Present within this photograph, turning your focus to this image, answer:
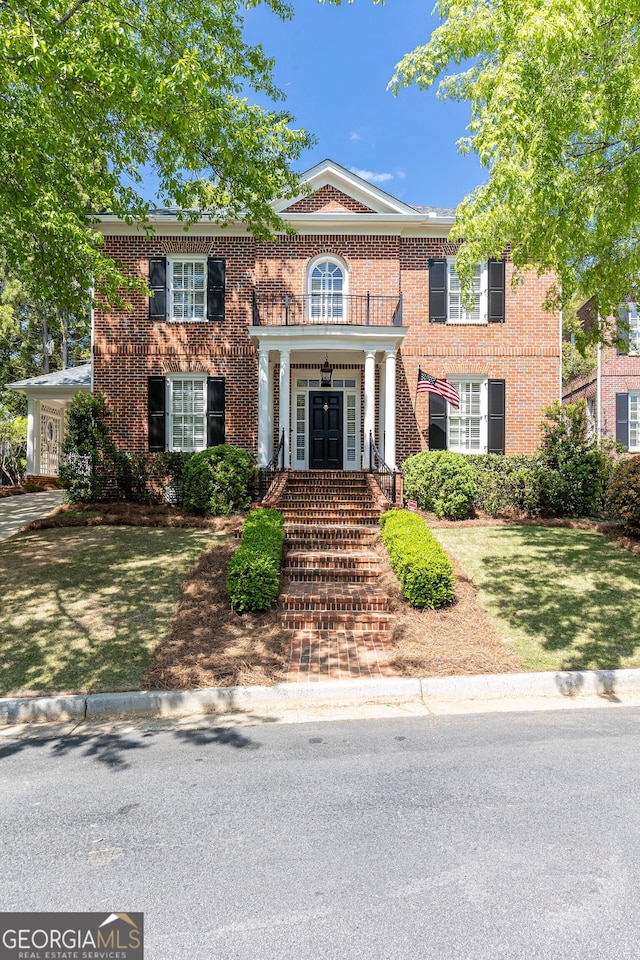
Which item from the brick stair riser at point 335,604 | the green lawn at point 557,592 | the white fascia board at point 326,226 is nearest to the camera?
the green lawn at point 557,592

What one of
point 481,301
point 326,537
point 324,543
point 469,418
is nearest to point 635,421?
point 469,418

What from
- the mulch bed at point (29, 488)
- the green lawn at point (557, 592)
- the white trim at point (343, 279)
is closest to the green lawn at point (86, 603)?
the green lawn at point (557, 592)

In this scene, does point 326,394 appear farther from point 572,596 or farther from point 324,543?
point 572,596

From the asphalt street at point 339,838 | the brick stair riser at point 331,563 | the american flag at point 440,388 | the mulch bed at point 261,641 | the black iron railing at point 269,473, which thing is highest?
the american flag at point 440,388

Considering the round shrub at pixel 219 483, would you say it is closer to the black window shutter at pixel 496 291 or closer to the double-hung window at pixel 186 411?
the double-hung window at pixel 186 411

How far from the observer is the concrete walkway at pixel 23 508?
11.6m

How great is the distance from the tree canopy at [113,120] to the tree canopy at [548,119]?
9.17ft

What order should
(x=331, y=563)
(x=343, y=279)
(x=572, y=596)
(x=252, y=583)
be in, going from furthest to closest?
(x=343, y=279), (x=331, y=563), (x=572, y=596), (x=252, y=583)

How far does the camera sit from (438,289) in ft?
47.1

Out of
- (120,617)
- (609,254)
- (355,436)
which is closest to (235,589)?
(120,617)

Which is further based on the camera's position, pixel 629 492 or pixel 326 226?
pixel 326 226

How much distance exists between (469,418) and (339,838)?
41.6 ft

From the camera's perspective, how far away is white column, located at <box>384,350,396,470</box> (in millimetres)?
13117

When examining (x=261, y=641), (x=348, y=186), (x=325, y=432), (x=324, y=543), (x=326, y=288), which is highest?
(x=348, y=186)
